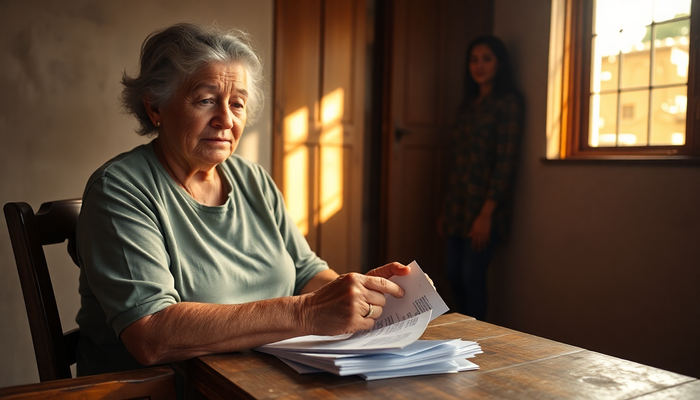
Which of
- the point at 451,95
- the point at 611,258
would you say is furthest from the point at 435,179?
the point at 611,258

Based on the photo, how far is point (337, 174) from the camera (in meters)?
3.52

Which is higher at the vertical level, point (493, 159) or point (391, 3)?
point (391, 3)

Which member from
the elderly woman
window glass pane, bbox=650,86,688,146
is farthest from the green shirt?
window glass pane, bbox=650,86,688,146

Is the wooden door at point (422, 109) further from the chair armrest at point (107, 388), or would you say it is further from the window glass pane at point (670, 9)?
the chair armrest at point (107, 388)

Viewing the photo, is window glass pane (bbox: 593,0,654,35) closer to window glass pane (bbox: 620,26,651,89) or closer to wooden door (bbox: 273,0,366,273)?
window glass pane (bbox: 620,26,651,89)

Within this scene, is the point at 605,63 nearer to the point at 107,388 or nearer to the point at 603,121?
→ the point at 603,121

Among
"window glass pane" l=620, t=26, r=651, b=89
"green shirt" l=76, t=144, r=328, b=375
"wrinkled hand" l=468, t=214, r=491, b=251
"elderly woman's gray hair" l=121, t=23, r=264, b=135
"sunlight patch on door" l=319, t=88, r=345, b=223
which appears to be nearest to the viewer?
"green shirt" l=76, t=144, r=328, b=375

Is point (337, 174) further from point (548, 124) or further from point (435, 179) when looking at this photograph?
point (548, 124)

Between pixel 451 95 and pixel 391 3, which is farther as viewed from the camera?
pixel 451 95

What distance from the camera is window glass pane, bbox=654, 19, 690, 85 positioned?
104 inches

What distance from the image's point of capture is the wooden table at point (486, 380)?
32.0 inches

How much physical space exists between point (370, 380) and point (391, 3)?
3.21m

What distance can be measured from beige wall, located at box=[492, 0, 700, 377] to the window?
14cm

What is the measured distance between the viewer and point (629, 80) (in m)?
2.89
